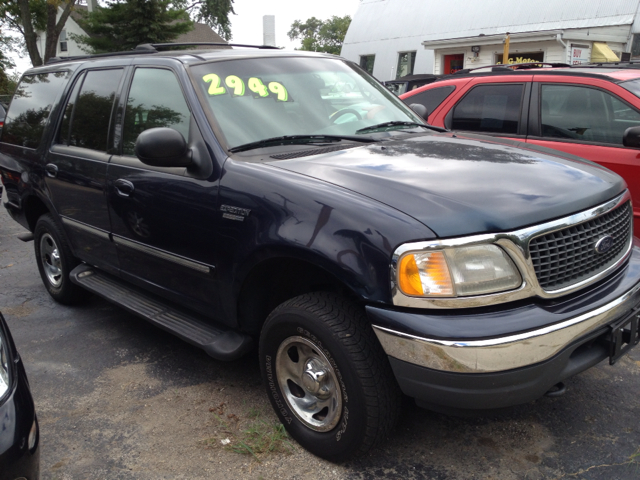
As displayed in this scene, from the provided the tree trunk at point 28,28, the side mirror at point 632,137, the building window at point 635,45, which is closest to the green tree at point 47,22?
the tree trunk at point 28,28

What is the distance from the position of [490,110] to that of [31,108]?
3.99m

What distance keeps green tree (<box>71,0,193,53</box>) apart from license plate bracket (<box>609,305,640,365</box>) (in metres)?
28.5

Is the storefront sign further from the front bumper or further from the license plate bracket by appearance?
the front bumper

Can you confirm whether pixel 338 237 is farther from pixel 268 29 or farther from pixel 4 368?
pixel 268 29

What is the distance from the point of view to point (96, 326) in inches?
177

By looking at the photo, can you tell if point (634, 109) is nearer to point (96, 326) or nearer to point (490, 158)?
point (490, 158)

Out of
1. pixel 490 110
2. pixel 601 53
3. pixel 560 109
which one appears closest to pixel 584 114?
pixel 560 109

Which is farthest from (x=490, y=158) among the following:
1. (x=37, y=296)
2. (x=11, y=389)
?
(x=37, y=296)

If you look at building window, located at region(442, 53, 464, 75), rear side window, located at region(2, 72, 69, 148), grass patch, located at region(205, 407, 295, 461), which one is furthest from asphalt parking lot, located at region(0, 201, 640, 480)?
building window, located at region(442, 53, 464, 75)

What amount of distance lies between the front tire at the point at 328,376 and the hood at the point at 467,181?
54cm

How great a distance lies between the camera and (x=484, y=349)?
2174 mm

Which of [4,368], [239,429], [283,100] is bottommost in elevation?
[239,429]

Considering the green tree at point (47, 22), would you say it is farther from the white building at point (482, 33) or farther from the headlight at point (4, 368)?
the headlight at point (4, 368)

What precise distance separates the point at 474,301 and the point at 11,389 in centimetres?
173
